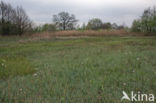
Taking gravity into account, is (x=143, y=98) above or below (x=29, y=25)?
below

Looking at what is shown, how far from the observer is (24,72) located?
3926 millimetres

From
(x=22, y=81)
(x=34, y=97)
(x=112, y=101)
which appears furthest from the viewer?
(x=22, y=81)

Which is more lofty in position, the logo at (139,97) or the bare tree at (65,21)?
the bare tree at (65,21)

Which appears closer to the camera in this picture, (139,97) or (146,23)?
(139,97)

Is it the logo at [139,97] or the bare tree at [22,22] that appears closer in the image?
the logo at [139,97]

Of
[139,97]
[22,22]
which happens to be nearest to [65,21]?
[22,22]

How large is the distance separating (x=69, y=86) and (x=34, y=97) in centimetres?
76

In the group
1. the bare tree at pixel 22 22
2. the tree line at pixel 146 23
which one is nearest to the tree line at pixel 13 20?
the bare tree at pixel 22 22

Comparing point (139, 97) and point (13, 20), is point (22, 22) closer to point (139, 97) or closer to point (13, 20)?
point (13, 20)

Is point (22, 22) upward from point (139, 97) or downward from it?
upward

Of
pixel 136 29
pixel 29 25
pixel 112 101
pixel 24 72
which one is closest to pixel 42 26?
pixel 29 25

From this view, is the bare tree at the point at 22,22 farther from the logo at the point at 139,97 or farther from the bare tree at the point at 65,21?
the logo at the point at 139,97

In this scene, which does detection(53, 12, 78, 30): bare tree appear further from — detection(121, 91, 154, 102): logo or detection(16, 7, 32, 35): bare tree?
detection(121, 91, 154, 102): logo

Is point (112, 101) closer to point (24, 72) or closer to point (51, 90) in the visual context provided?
point (51, 90)
